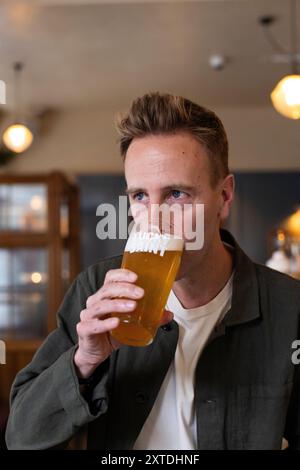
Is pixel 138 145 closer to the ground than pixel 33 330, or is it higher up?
higher up

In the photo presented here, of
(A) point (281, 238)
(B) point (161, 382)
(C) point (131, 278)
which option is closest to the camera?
(C) point (131, 278)

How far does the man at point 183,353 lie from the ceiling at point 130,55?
0.13 metres

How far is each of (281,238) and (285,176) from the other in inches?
3.0

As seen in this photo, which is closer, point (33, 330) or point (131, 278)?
point (131, 278)

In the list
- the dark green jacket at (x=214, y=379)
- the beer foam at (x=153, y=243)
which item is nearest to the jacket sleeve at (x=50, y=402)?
the dark green jacket at (x=214, y=379)

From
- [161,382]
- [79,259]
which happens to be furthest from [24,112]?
[161,382]

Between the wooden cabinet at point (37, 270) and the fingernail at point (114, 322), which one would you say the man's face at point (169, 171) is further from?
the wooden cabinet at point (37, 270)

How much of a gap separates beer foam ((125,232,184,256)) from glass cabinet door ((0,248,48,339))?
10.7 inches

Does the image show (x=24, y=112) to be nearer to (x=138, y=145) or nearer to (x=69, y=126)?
(x=69, y=126)

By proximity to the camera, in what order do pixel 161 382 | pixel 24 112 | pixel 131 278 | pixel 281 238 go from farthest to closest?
pixel 24 112
pixel 281 238
pixel 161 382
pixel 131 278

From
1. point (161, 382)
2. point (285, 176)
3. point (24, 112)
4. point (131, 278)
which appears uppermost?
point (24, 112)

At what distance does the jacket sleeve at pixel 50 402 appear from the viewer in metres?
0.41

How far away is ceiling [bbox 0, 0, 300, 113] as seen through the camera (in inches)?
24.3

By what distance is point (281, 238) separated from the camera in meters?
0.61
